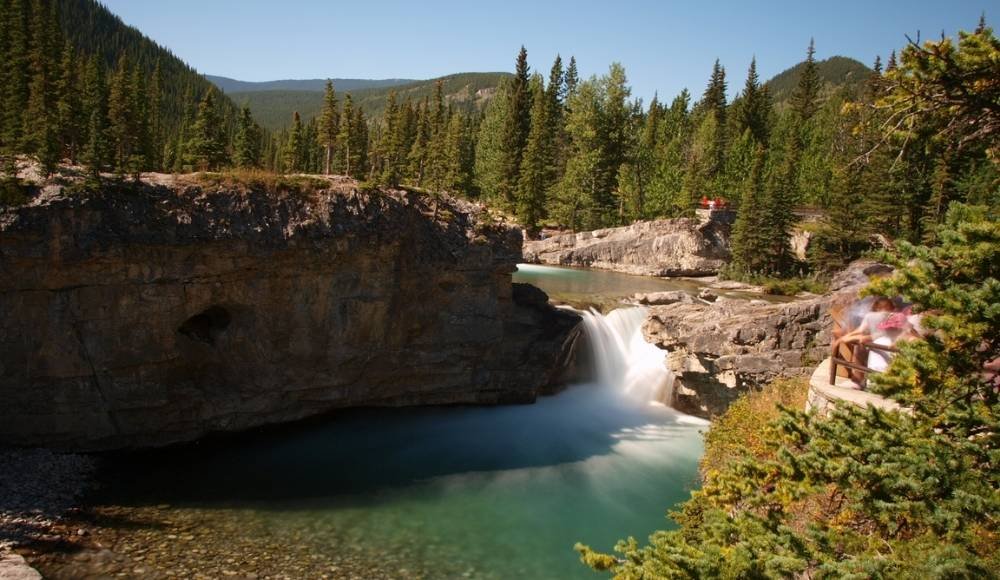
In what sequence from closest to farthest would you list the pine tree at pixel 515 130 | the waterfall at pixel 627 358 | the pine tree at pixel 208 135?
the waterfall at pixel 627 358
the pine tree at pixel 208 135
the pine tree at pixel 515 130

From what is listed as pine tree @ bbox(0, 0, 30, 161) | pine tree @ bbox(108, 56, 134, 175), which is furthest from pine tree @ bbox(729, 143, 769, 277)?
pine tree @ bbox(0, 0, 30, 161)

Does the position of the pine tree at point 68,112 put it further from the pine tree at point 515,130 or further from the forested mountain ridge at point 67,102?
the pine tree at point 515,130

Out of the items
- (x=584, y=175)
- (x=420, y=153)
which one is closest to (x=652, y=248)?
(x=584, y=175)

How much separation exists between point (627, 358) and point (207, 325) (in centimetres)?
1632

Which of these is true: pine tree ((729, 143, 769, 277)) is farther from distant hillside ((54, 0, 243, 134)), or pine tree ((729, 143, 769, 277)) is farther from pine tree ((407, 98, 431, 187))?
distant hillside ((54, 0, 243, 134))

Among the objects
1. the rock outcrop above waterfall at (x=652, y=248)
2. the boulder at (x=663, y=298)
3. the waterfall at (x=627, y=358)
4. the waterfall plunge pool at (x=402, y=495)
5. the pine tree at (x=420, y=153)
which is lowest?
the waterfall plunge pool at (x=402, y=495)

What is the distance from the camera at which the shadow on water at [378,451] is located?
16.0m

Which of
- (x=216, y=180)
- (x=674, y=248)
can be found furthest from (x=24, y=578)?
(x=674, y=248)

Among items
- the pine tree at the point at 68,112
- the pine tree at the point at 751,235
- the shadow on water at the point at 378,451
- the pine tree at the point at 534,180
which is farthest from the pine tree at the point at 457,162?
the shadow on water at the point at 378,451

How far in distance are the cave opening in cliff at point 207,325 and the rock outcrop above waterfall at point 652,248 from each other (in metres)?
38.0

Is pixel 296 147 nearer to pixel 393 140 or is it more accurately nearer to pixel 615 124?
pixel 393 140

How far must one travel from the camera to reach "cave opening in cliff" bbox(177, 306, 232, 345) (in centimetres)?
1848

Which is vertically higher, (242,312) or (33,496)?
(242,312)

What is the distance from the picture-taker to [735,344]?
21562 mm
